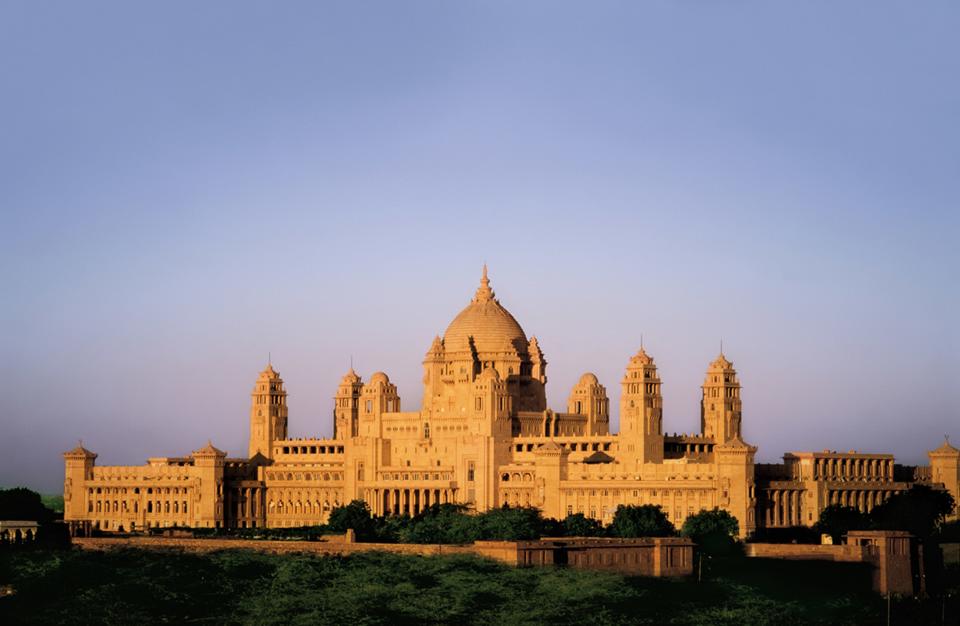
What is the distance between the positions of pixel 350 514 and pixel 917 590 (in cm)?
4568

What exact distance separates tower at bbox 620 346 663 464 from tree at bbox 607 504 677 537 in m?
12.2

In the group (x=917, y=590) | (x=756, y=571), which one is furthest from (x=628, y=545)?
(x=917, y=590)

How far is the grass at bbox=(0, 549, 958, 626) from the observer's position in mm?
146875

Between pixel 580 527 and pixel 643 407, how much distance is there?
18.1 meters

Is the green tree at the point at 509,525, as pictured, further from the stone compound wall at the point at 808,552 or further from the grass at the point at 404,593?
the stone compound wall at the point at 808,552

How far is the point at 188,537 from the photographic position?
180125mm

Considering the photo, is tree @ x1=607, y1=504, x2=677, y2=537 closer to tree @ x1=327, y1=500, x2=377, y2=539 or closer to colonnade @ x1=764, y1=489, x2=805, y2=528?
colonnade @ x1=764, y1=489, x2=805, y2=528

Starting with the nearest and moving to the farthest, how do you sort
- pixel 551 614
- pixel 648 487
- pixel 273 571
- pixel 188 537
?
1. pixel 551 614
2. pixel 273 571
3. pixel 188 537
4. pixel 648 487

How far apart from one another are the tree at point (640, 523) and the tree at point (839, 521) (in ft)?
37.4

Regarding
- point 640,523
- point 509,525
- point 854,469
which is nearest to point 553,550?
point 509,525

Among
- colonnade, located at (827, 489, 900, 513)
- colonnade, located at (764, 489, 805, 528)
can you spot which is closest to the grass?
colonnade, located at (764, 489, 805, 528)

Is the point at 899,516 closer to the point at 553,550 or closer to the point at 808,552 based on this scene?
the point at 808,552

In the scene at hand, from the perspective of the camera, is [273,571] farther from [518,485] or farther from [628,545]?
[518,485]

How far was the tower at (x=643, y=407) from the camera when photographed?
19562cm
